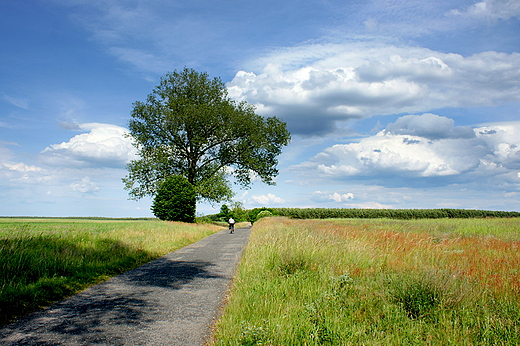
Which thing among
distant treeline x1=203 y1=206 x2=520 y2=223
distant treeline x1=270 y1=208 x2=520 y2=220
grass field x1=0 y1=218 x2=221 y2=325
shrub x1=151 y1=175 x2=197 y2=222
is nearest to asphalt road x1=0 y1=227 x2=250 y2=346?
grass field x1=0 y1=218 x2=221 y2=325

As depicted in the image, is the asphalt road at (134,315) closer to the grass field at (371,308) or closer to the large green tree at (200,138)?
the grass field at (371,308)

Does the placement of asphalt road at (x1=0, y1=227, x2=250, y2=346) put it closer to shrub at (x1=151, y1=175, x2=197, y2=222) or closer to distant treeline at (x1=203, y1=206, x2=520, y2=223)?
shrub at (x1=151, y1=175, x2=197, y2=222)

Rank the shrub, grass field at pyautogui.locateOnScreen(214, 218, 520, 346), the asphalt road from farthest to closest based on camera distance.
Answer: the shrub
the asphalt road
grass field at pyautogui.locateOnScreen(214, 218, 520, 346)

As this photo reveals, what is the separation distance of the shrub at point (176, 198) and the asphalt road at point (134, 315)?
2698 cm

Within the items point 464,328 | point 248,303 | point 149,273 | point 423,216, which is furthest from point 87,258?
point 423,216

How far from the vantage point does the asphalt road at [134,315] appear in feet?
16.3

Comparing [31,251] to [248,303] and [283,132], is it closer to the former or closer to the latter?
[248,303]

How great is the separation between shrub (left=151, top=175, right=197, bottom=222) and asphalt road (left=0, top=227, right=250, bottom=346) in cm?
2698

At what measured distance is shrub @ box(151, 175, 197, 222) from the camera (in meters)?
36.2

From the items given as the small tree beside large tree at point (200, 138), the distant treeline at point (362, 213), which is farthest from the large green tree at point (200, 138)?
the distant treeline at point (362, 213)

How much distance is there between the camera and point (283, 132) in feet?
131

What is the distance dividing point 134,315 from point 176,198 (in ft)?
101

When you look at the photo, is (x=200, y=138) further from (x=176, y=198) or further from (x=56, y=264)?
(x=56, y=264)

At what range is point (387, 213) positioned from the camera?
64500 mm
